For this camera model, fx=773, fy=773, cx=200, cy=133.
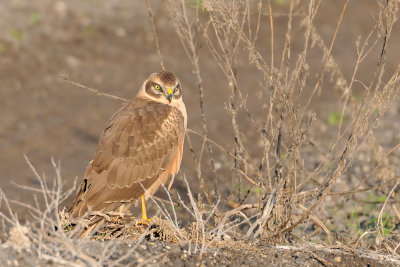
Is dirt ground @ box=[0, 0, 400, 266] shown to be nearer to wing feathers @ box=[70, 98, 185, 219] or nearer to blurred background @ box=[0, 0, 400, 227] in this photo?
blurred background @ box=[0, 0, 400, 227]

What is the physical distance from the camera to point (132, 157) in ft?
20.7

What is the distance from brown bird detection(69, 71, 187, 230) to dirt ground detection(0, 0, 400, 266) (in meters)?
1.34

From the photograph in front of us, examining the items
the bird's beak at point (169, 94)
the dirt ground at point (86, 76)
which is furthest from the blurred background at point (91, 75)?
the bird's beak at point (169, 94)

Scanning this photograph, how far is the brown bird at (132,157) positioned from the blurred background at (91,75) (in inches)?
92.9

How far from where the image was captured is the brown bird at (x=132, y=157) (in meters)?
6.15

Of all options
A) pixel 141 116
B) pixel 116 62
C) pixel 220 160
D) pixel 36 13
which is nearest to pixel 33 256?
pixel 141 116

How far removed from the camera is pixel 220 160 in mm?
9828

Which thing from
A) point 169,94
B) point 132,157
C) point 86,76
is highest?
point 169,94

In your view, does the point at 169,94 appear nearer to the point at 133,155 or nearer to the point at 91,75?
the point at 133,155

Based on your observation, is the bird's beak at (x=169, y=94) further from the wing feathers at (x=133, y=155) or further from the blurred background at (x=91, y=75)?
the blurred background at (x=91, y=75)

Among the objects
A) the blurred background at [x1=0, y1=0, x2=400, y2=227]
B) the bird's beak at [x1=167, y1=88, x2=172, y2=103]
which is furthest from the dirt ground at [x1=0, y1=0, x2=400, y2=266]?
the bird's beak at [x1=167, y1=88, x2=172, y2=103]

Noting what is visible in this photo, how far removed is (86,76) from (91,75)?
101 millimetres

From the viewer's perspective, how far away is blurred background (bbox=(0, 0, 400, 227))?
992 cm

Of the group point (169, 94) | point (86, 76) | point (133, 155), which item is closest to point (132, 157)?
point (133, 155)
